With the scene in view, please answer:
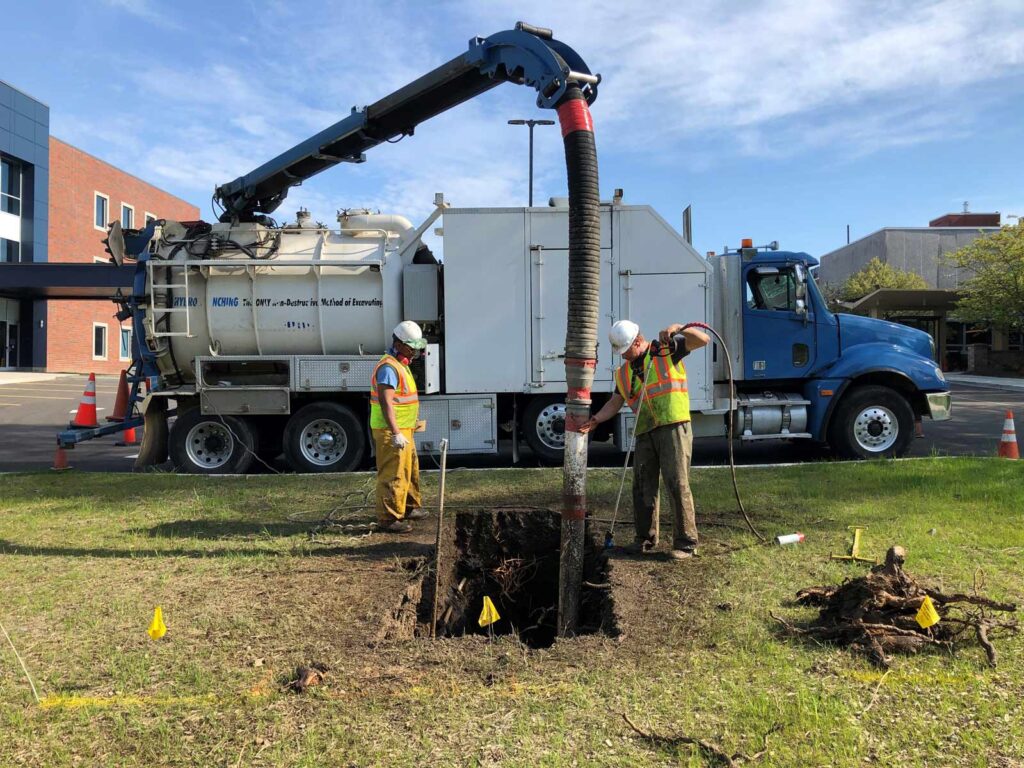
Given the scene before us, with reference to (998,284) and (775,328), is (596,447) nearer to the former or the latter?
(775,328)

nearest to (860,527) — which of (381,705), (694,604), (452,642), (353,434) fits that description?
(694,604)

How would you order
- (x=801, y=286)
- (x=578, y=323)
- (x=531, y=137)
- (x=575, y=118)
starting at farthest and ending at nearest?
1. (x=531, y=137)
2. (x=801, y=286)
3. (x=575, y=118)
4. (x=578, y=323)

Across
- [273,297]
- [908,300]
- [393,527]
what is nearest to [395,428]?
[393,527]

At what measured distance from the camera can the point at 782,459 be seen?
10.3 meters

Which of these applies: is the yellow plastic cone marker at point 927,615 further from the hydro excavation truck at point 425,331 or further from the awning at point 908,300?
the awning at point 908,300

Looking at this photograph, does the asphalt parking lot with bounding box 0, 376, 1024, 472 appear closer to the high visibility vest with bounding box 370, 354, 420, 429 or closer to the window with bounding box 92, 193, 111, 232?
the high visibility vest with bounding box 370, 354, 420, 429

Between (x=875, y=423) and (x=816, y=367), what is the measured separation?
105cm

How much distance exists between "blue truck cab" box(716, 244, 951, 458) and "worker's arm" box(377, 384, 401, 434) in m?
5.43

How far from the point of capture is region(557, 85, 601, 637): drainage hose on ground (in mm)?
4648

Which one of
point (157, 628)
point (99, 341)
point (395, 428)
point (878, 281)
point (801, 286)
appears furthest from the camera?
point (878, 281)

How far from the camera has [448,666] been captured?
3.42 meters

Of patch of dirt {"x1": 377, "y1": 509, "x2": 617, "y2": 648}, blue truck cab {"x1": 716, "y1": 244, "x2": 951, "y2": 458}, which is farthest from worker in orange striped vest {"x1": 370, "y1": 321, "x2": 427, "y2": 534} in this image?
blue truck cab {"x1": 716, "y1": 244, "x2": 951, "y2": 458}

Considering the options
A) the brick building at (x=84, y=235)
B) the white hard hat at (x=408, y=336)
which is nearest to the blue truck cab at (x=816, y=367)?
the white hard hat at (x=408, y=336)

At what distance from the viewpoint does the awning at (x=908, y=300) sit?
29172mm
